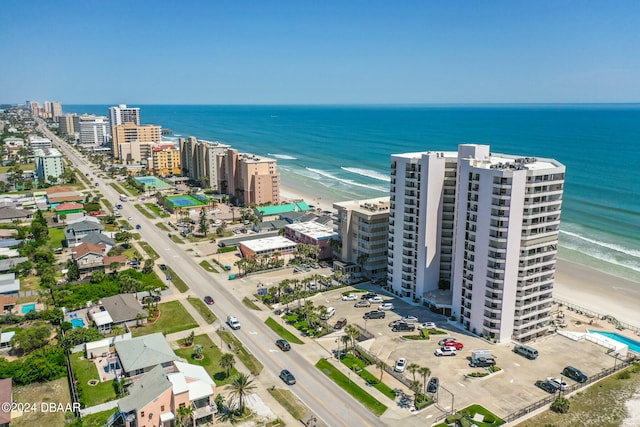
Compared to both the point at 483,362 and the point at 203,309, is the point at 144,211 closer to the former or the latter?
the point at 203,309

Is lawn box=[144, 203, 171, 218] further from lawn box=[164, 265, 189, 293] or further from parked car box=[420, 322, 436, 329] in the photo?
parked car box=[420, 322, 436, 329]

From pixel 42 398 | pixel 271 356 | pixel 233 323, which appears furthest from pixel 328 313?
pixel 42 398

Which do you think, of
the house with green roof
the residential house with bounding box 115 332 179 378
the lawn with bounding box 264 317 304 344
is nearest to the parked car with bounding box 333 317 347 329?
→ the lawn with bounding box 264 317 304 344

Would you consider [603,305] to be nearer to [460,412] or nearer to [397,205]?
[397,205]

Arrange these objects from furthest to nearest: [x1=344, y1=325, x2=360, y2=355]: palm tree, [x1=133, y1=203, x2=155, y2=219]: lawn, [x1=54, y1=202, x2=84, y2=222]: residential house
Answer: [x1=133, y1=203, x2=155, y2=219]: lawn → [x1=54, y1=202, x2=84, y2=222]: residential house → [x1=344, y1=325, x2=360, y2=355]: palm tree

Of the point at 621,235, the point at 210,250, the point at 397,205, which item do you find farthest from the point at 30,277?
the point at 621,235
